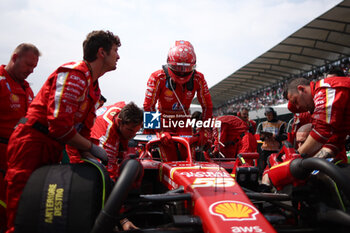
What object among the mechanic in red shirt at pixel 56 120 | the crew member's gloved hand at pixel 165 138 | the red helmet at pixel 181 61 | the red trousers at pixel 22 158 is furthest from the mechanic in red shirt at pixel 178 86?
the red trousers at pixel 22 158

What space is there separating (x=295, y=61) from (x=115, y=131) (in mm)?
18571

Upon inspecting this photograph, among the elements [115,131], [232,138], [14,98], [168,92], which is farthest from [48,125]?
[232,138]

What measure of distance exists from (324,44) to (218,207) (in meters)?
16.1

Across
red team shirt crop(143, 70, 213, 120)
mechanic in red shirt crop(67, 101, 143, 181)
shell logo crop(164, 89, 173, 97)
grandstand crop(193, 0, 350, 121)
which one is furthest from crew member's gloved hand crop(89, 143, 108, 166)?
grandstand crop(193, 0, 350, 121)

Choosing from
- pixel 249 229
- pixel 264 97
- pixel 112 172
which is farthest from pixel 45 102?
pixel 264 97

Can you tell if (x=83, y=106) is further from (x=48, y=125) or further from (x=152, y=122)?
(x=152, y=122)

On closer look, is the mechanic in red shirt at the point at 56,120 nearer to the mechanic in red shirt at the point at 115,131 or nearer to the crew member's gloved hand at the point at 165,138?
the mechanic in red shirt at the point at 115,131

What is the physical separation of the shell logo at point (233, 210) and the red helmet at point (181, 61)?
2387 millimetres

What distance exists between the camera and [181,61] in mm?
4105

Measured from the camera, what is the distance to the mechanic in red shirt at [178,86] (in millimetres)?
4145

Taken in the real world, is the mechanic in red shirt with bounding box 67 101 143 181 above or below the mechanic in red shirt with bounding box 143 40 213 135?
below

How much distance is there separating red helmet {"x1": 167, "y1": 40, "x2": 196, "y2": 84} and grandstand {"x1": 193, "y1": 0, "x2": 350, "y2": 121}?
7.02 m

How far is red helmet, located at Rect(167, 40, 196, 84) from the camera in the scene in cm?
411

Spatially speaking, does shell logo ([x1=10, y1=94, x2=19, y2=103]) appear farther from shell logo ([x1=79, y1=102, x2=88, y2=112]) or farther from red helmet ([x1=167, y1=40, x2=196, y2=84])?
red helmet ([x1=167, y1=40, x2=196, y2=84])
